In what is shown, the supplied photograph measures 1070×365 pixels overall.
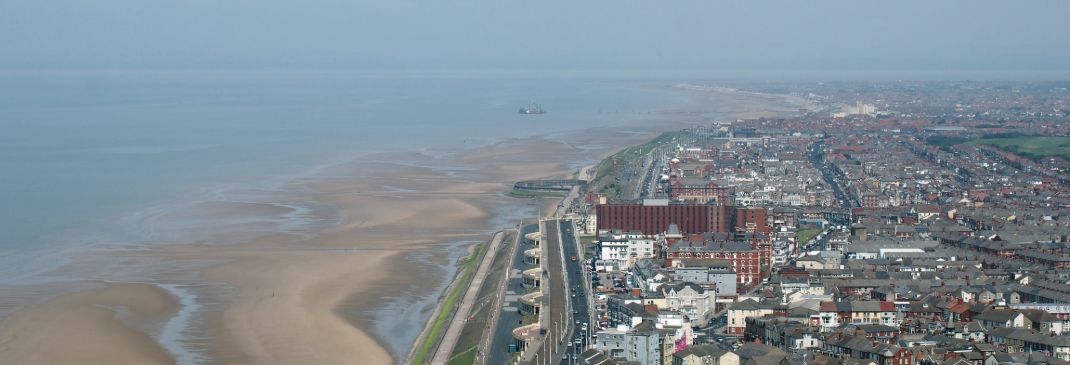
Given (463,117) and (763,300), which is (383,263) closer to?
(763,300)

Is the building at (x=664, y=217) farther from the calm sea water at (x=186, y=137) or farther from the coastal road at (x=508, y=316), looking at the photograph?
the calm sea water at (x=186, y=137)

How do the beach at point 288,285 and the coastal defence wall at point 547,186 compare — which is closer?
the beach at point 288,285

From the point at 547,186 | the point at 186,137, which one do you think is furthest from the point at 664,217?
the point at 186,137

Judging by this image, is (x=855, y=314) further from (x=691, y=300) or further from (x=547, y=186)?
(x=547, y=186)

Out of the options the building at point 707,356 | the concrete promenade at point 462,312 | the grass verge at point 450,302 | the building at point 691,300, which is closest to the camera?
the building at point 707,356

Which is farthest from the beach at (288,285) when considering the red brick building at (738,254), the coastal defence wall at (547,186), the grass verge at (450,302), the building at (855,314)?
the building at (855,314)

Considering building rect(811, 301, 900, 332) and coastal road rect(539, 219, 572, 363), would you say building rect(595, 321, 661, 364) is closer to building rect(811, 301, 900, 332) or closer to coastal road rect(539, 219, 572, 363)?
coastal road rect(539, 219, 572, 363)

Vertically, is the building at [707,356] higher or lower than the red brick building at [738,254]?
higher
